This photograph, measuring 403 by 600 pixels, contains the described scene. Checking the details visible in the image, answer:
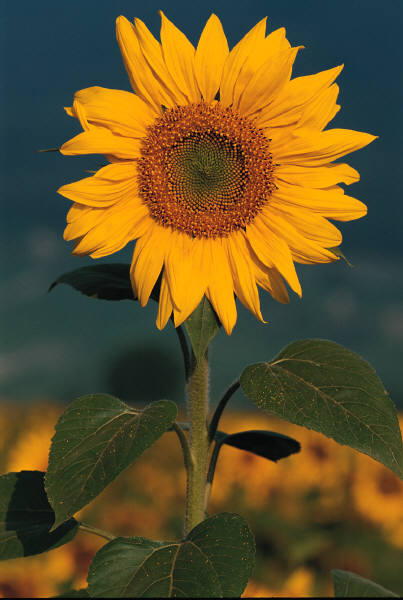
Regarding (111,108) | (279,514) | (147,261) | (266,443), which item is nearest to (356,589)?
(266,443)

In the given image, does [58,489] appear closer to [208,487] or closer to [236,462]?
[208,487]

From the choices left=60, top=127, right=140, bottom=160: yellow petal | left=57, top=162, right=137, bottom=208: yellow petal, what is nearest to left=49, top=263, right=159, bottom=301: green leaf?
left=57, top=162, right=137, bottom=208: yellow petal

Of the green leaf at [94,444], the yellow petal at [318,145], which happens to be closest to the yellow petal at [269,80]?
the yellow petal at [318,145]

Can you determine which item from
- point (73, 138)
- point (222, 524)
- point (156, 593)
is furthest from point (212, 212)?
point (156, 593)

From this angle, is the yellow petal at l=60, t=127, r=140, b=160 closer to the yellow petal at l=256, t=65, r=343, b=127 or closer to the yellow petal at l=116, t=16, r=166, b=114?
the yellow petal at l=116, t=16, r=166, b=114

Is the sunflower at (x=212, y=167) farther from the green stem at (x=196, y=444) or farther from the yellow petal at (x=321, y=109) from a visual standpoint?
the green stem at (x=196, y=444)

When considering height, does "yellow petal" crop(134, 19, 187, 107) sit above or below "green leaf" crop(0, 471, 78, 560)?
above
